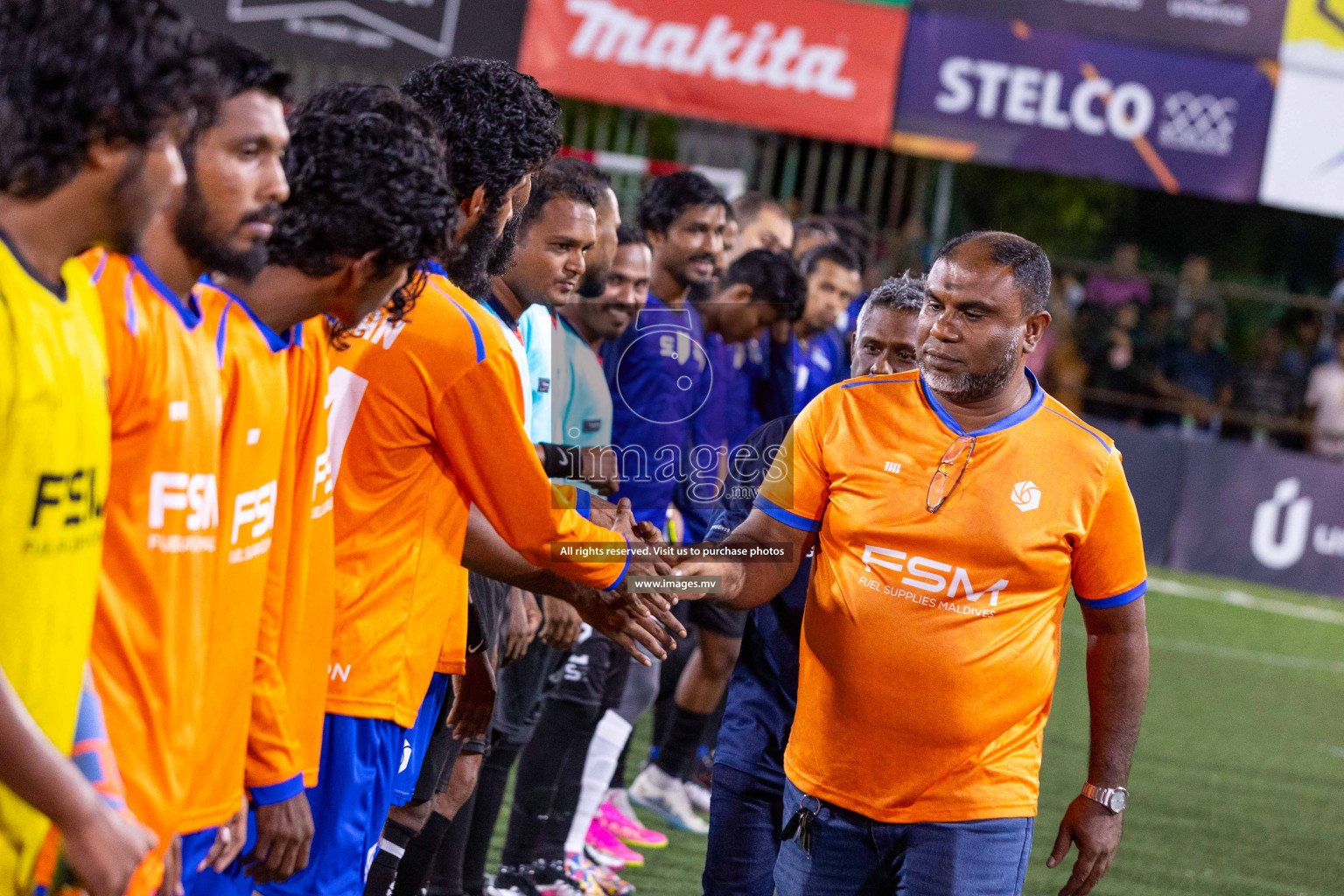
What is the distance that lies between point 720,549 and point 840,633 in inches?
13.7

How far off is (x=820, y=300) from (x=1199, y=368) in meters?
9.04

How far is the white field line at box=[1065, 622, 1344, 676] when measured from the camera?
11.2 meters

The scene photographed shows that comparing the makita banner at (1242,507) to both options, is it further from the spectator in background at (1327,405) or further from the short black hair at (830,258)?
the short black hair at (830,258)

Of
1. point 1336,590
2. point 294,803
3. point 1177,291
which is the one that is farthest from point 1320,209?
point 294,803

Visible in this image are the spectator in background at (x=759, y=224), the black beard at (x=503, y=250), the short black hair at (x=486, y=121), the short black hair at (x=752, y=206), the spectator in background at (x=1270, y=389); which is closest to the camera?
the short black hair at (x=486, y=121)

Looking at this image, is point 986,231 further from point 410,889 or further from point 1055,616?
point 410,889

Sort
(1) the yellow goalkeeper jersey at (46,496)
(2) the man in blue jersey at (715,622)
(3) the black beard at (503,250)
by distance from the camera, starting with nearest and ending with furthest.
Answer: (1) the yellow goalkeeper jersey at (46,496), (3) the black beard at (503,250), (2) the man in blue jersey at (715,622)

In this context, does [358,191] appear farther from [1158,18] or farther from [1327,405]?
[1327,405]

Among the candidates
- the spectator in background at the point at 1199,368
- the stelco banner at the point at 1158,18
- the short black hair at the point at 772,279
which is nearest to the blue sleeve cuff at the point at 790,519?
the short black hair at the point at 772,279

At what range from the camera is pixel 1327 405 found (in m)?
14.9

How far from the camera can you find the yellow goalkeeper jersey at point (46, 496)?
1826mm

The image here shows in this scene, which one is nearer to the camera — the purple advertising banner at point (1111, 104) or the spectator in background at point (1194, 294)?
the purple advertising banner at point (1111, 104)

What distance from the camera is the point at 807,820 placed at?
129 inches

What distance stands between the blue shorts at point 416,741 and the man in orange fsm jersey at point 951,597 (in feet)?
2.07
